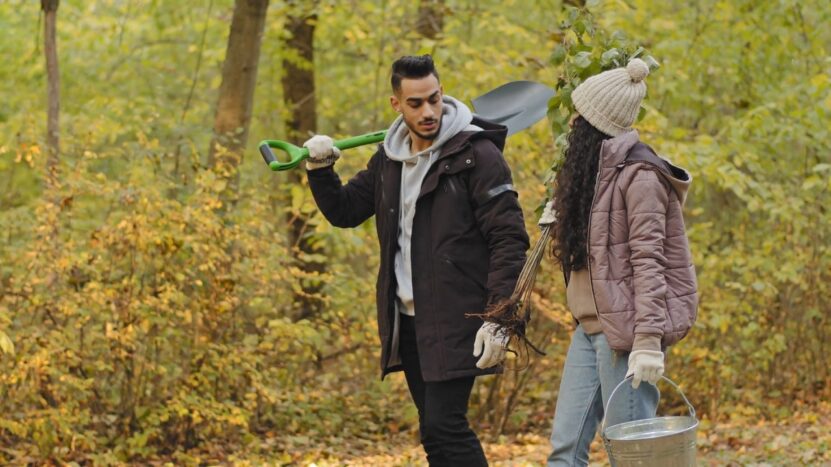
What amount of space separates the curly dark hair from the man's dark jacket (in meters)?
0.21

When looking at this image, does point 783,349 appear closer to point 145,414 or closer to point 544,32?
point 544,32

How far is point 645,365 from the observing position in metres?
3.51

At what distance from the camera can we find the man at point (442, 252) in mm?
4012

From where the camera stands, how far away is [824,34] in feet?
40.6

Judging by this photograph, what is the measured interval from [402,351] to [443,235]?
0.49 metres

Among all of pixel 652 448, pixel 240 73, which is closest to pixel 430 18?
pixel 240 73

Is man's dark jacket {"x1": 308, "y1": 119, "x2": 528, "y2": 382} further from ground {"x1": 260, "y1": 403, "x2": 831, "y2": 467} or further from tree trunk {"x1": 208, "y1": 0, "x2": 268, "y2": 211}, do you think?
tree trunk {"x1": 208, "y1": 0, "x2": 268, "y2": 211}

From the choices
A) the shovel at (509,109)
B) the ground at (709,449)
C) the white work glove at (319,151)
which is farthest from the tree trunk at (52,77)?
the white work glove at (319,151)

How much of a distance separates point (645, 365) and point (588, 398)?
0.40m

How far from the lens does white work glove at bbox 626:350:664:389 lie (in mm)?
3512

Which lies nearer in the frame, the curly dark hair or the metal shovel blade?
the curly dark hair

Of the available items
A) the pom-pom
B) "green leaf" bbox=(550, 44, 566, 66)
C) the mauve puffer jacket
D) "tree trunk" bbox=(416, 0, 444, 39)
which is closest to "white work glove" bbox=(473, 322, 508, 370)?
the mauve puffer jacket

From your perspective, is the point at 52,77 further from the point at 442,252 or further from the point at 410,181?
the point at 442,252

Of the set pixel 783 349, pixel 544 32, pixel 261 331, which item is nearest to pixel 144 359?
pixel 261 331
